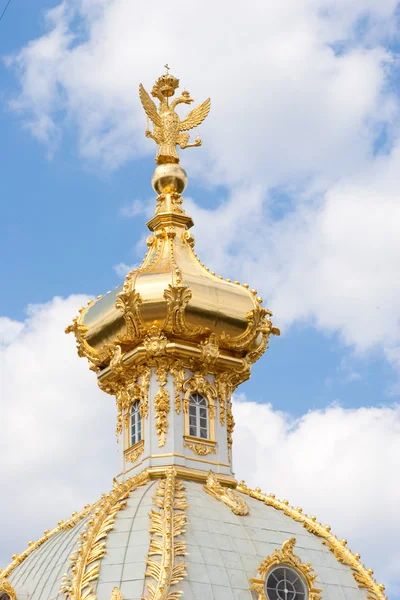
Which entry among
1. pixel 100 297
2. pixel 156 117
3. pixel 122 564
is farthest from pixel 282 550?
pixel 156 117

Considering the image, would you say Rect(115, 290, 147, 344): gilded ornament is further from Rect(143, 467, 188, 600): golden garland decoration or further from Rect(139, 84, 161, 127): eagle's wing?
Rect(139, 84, 161, 127): eagle's wing

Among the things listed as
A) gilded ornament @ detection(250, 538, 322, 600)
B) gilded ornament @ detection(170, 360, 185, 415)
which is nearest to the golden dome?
gilded ornament @ detection(170, 360, 185, 415)

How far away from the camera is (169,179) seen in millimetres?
38750

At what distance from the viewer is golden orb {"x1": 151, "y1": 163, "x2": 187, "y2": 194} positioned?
38.8 metres

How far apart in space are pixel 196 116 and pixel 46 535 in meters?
13.8

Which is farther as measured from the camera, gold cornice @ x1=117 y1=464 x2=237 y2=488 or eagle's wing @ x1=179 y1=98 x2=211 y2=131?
eagle's wing @ x1=179 y1=98 x2=211 y2=131

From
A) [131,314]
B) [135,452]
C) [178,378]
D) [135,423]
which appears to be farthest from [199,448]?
[131,314]

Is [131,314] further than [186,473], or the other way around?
[131,314]

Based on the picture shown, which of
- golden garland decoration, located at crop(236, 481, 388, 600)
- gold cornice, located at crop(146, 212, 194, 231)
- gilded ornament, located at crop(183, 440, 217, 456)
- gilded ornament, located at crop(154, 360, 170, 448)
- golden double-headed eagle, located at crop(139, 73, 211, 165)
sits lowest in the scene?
golden garland decoration, located at crop(236, 481, 388, 600)

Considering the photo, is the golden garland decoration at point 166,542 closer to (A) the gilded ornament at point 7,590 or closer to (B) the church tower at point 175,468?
(B) the church tower at point 175,468

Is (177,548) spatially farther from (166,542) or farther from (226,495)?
(226,495)

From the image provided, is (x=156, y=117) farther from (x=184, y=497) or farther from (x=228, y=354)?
(x=184, y=497)

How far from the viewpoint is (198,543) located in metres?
30.0

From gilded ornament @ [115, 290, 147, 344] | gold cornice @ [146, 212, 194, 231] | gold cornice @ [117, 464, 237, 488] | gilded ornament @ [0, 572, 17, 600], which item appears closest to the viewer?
gilded ornament @ [0, 572, 17, 600]
